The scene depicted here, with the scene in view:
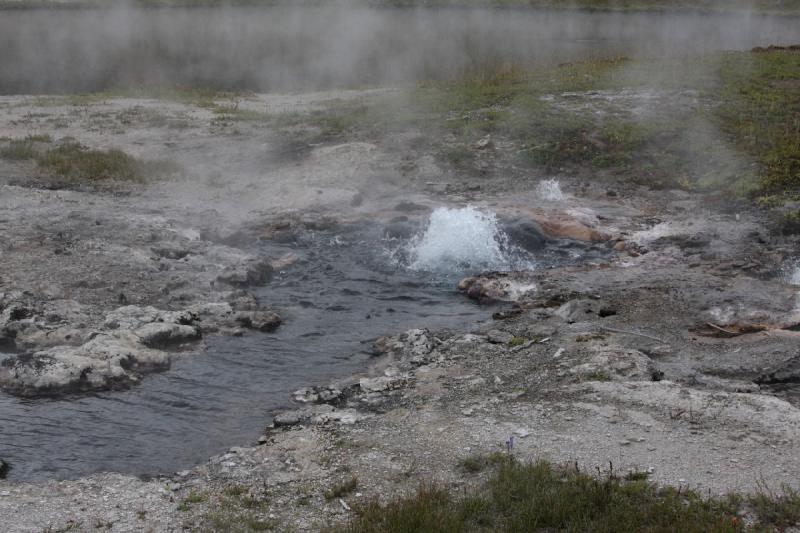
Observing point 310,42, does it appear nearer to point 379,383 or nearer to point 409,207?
point 409,207

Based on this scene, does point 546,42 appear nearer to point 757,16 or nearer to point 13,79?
point 757,16

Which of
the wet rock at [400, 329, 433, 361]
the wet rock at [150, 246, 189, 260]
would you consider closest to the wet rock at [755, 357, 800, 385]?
the wet rock at [400, 329, 433, 361]

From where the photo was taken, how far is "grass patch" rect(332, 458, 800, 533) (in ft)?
17.6

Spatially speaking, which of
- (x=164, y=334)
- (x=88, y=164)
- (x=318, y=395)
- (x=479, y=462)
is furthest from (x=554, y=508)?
(x=88, y=164)

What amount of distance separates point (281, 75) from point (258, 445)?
74.1 ft

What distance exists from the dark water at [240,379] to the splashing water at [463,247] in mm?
374

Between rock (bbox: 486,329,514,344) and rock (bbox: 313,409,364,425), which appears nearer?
rock (bbox: 313,409,364,425)

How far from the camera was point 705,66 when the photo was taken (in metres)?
21.0

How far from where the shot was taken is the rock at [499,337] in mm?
8961

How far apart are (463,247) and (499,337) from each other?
11.1 ft

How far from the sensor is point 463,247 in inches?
482

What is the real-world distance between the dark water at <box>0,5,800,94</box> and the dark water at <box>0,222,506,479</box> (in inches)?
594

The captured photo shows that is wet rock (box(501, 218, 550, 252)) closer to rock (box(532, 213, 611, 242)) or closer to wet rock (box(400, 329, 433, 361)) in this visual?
rock (box(532, 213, 611, 242))

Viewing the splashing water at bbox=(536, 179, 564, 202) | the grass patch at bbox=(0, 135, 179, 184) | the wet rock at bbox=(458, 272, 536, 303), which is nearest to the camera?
the wet rock at bbox=(458, 272, 536, 303)
